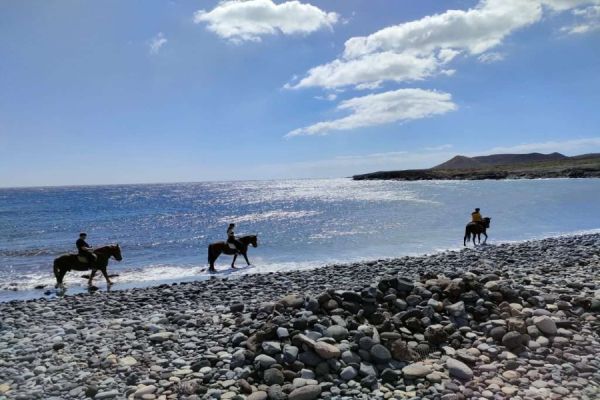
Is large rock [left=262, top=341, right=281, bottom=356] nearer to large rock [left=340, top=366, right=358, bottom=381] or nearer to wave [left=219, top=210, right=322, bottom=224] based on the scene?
large rock [left=340, top=366, right=358, bottom=381]

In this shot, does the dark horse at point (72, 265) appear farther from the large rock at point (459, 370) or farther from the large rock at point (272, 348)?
the large rock at point (459, 370)

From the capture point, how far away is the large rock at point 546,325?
25.4 ft

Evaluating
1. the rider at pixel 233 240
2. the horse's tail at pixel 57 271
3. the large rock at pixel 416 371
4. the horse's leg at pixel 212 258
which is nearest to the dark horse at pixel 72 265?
the horse's tail at pixel 57 271

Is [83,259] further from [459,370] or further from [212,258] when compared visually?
[459,370]

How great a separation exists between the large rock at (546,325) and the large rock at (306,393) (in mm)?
4464

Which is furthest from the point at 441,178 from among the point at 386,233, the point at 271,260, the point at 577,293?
the point at 577,293

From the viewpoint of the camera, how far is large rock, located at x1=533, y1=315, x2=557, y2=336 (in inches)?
305

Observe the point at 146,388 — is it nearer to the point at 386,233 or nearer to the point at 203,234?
the point at 386,233


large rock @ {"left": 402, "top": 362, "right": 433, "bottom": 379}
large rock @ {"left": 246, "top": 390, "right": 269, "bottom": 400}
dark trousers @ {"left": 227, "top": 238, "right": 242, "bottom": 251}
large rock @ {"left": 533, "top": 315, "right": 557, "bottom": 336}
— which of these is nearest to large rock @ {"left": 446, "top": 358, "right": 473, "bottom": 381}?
large rock @ {"left": 402, "top": 362, "right": 433, "bottom": 379}

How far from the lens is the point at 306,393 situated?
625 centimetres

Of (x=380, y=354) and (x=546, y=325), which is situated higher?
(x=546, y=325)

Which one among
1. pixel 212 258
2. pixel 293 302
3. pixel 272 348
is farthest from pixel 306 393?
pixel 212 258

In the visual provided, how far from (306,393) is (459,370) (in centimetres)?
251

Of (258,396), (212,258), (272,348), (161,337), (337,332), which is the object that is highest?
(337,332)
